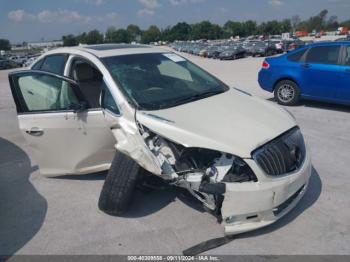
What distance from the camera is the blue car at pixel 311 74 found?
22.3 ft

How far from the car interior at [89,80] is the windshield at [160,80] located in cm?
74

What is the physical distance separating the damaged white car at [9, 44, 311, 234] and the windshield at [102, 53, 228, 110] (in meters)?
0.01

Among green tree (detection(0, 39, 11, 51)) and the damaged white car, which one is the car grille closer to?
the damaged white car

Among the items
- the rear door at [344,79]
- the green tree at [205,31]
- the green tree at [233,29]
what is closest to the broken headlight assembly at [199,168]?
the rear door at [344,79]

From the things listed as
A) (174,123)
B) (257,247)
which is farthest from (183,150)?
(257,247)

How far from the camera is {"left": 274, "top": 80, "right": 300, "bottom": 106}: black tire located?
7.67 metres

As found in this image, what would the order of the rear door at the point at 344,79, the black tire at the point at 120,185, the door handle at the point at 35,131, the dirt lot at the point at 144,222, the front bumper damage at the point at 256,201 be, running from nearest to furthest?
the front bumper damage at the point at 256,201
the dirt lot at the point at 144,222
the black tire at the point at 120,185
the door handle at the point at 35,131
the rear door at the point at 344,79

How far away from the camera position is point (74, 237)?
10.4 ft

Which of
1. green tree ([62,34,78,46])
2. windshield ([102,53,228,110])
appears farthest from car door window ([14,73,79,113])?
green tree ([62,34,78,46])

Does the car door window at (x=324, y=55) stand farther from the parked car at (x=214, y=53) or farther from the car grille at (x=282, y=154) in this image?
the parked car at (x=214, y=53)

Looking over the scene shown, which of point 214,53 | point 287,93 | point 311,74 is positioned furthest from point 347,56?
point 214,53

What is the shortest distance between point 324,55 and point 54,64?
5.65 metres

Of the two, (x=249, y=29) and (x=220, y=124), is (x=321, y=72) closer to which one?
(x=220, y=124)

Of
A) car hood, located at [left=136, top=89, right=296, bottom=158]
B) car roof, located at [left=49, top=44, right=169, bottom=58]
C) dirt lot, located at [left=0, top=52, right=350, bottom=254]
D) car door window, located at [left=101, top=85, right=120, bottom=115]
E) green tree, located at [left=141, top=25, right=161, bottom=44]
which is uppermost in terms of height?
green tree, located at [left=141, top=25, right=161, bottom=44]
